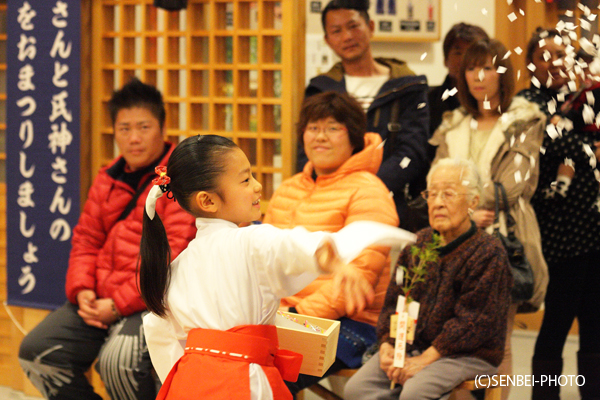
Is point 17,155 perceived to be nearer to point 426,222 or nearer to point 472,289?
point 426,222

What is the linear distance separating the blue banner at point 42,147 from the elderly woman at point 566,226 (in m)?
2.03

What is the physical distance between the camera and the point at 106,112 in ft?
10.3

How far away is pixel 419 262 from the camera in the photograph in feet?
7.10

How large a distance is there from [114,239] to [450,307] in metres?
1.34

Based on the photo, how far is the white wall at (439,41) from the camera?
4062 millimetres

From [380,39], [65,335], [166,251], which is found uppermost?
[380,39]

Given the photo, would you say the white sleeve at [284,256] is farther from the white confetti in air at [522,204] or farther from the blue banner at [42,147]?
the blue banner at [42,147]

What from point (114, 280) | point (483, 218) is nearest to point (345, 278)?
point (483, 218)

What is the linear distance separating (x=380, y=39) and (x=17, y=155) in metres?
2.29

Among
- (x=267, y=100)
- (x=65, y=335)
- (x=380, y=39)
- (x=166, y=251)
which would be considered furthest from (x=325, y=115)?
(x=380, y=39)

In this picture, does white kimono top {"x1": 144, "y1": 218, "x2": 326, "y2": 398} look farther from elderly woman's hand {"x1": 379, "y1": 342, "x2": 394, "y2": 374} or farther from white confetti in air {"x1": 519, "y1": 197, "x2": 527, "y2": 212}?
white confetti in air {"x1": 519, "y1": 197, "x2": 527, "y2": 212}

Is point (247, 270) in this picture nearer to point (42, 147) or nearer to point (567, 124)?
point (567, 124)

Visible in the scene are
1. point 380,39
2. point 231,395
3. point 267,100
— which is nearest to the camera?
point 231,395

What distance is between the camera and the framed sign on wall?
410cm
